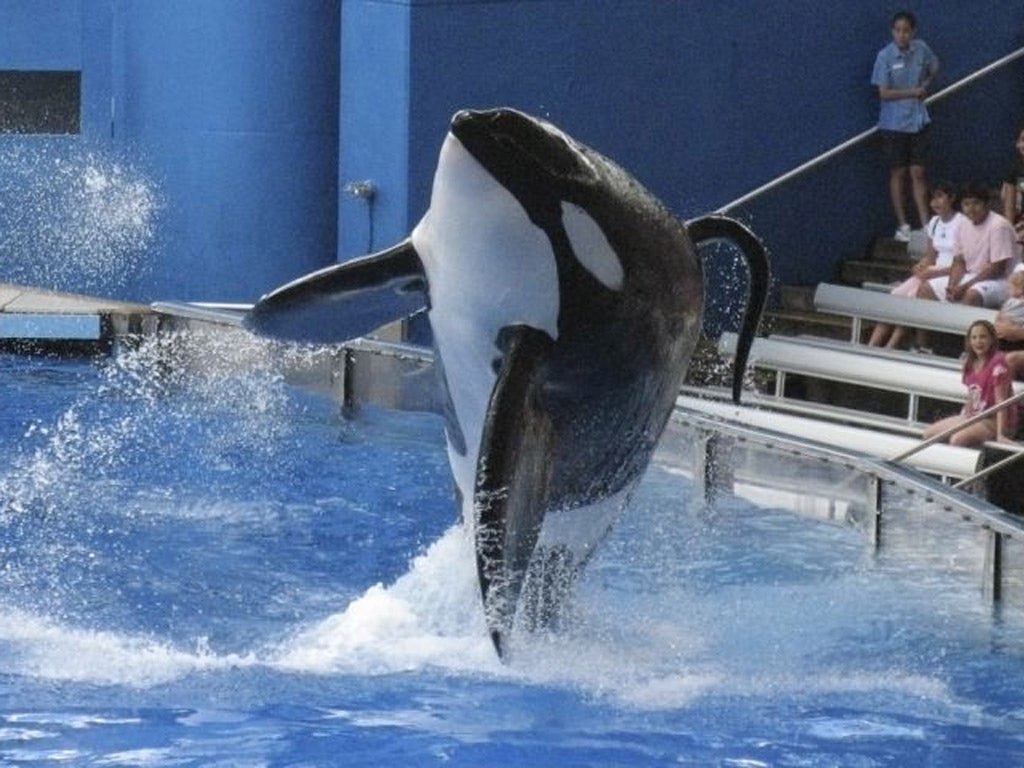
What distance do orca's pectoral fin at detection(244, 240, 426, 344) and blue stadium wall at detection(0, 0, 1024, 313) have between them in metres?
7.10

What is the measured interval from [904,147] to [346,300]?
8457mm

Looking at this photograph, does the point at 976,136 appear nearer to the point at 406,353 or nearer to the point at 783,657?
the point at 406,353

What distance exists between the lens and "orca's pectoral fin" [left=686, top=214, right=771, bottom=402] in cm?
834

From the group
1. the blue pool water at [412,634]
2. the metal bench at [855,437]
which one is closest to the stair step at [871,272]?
the metal bench at [855,437]

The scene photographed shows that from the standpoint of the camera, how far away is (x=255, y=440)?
489 inches

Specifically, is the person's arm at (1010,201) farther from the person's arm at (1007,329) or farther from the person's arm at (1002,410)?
the person's arm at (1002,410)

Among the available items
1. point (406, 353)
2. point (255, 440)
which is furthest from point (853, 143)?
point (255, 440)

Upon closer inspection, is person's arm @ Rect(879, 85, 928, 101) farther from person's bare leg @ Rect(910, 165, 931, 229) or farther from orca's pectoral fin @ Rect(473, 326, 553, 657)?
orca's pectoral fin @ Rect(473, 326, 553, 657)

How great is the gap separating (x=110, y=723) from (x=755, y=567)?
11.2ft

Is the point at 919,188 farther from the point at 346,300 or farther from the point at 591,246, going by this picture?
the point at 591,246

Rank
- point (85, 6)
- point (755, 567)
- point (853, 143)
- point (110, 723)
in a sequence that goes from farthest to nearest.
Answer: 1. point (85, 6)
2. point (853, 143)
3. point (755, 567)
4. point (110, 723)

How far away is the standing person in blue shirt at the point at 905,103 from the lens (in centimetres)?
1556

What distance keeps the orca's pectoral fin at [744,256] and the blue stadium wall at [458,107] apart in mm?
6836

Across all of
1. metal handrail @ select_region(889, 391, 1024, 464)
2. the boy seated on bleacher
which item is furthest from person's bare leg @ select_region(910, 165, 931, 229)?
metal handrail @ select_region(889, 391, 1024, 464)
